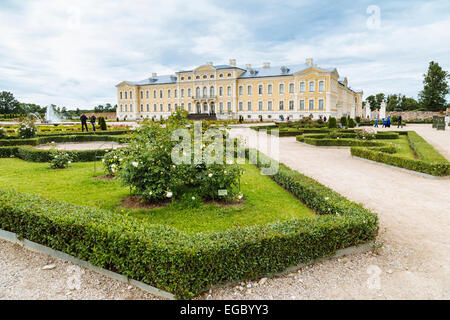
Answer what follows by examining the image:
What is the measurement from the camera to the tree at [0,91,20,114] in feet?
161

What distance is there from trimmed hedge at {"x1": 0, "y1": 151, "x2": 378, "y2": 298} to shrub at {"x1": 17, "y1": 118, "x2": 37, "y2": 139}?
447 inches

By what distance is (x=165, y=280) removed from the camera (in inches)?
105

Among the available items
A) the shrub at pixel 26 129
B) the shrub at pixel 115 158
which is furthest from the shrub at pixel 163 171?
the shrub at pixel 26 129

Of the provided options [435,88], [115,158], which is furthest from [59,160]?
[435,88]

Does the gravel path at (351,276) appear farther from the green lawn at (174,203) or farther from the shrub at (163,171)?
the shrub at (163,171)

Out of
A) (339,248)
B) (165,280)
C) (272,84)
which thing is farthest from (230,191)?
(272,84)

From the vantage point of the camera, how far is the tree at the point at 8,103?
161 ft

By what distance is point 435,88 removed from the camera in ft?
160

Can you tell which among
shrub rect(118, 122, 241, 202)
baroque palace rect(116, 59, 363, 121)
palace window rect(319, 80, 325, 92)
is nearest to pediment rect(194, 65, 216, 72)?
baroque palace rect(116, 59, 363, 121)

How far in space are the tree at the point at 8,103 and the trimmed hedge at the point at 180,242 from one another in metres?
57.0

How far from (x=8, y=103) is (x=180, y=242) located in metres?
60.2

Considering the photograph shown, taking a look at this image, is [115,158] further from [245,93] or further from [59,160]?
[245,93]

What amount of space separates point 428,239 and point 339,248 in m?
1.33
